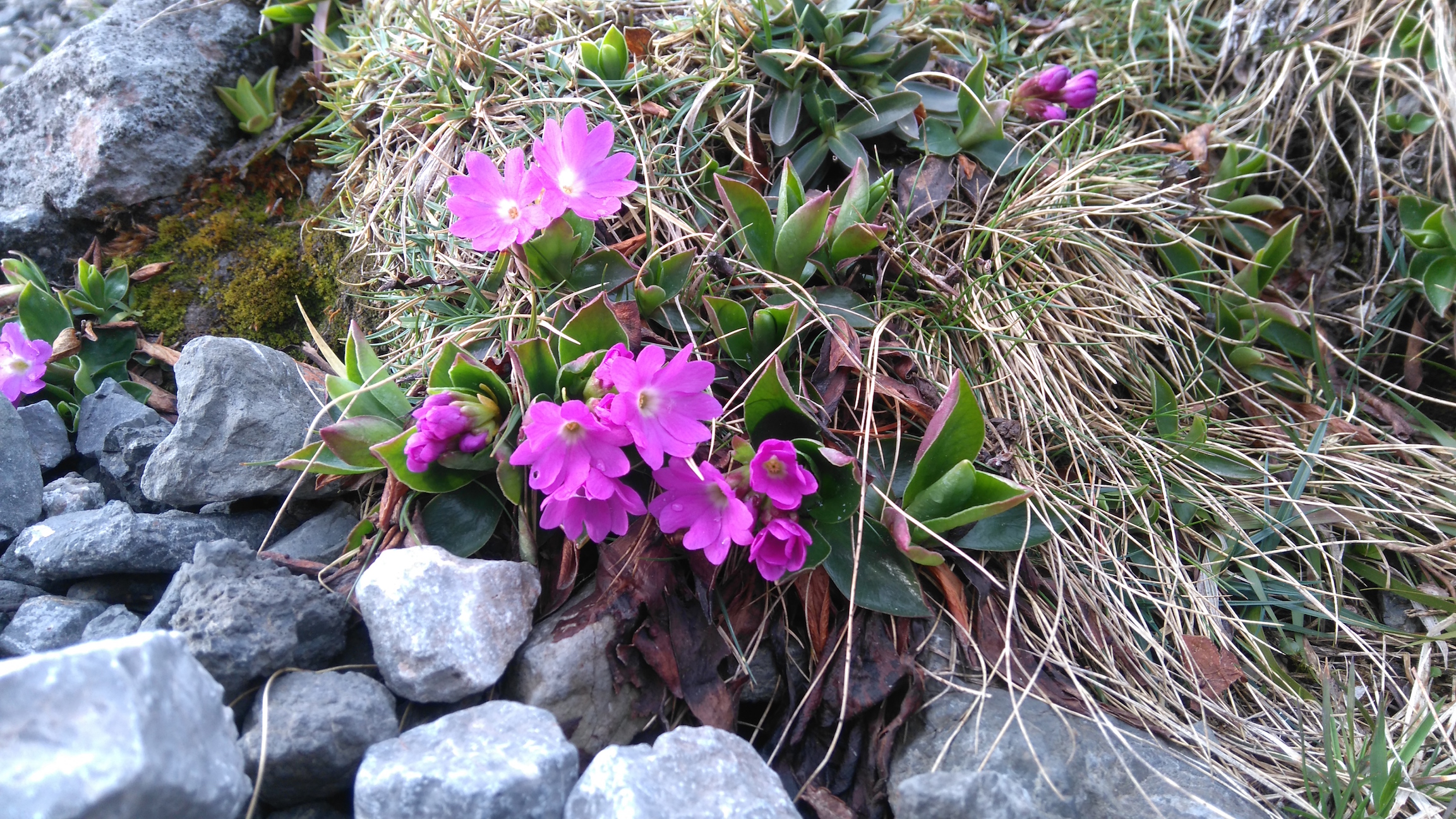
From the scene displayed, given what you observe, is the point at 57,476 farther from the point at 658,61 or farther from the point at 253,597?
the point at 658,61

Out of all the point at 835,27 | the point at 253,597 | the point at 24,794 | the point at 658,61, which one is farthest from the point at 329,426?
the point at 835,27

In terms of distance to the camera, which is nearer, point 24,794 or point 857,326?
point 24,794

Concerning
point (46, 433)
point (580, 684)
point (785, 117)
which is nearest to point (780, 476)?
point (580, 684)

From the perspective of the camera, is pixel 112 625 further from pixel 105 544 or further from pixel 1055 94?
pixel 1055 94

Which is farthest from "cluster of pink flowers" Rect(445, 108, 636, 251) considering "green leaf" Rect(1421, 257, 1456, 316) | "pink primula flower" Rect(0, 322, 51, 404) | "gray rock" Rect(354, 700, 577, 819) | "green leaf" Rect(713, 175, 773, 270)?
"green leaf" Rect(1421, 257, 1456, 316)

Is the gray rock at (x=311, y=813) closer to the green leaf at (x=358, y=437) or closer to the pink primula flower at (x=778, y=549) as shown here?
the green leaf at (x=358, y=437)

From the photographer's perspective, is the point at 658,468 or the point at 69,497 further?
the point at 69,497
